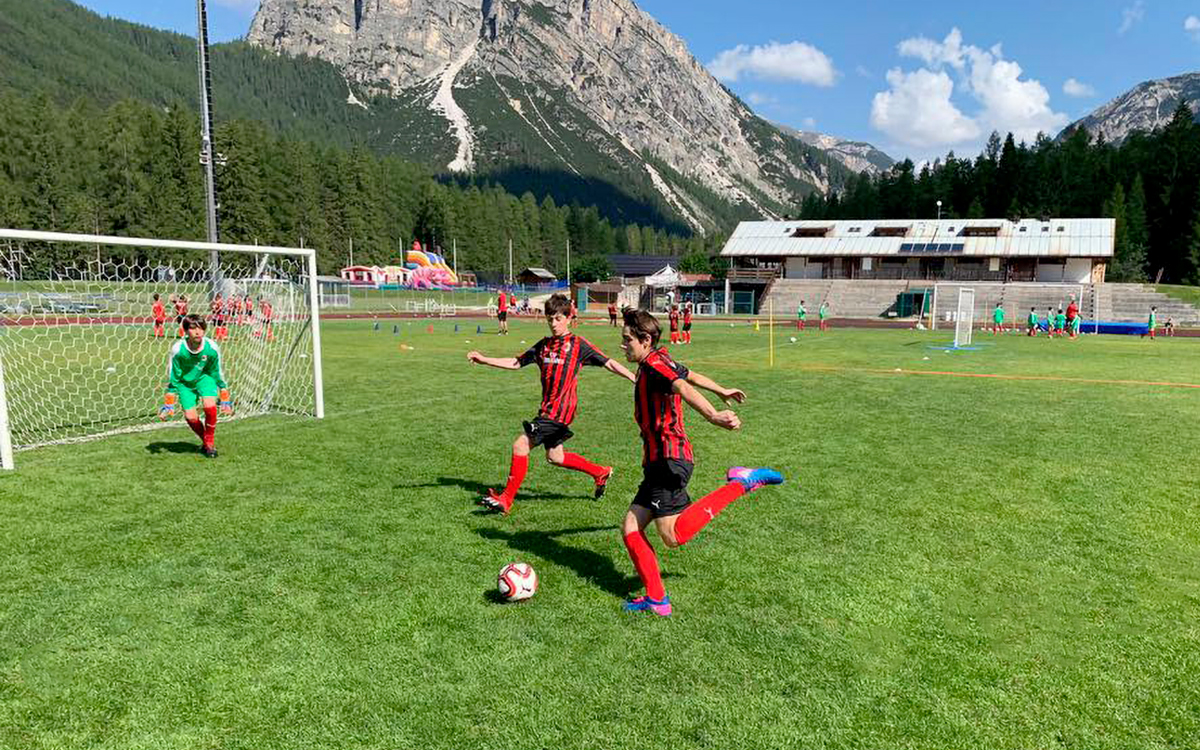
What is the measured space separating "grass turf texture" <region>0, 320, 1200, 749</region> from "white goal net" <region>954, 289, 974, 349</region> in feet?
62.7

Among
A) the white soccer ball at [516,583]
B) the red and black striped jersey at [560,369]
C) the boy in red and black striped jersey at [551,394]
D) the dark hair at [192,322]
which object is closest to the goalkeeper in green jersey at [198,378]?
the dark hair at [192,322]

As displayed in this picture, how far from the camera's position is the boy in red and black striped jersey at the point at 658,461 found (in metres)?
4.77

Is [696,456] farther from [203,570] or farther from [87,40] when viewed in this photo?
[87,40]

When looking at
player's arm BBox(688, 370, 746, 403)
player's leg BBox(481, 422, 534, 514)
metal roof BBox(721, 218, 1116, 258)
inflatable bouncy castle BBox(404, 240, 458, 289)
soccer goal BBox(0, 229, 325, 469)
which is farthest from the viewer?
inflatable bouncy castle BBox(404, 240, 458, 289)

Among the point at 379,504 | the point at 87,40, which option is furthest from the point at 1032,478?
the point at 87,40

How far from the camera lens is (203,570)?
5539mm

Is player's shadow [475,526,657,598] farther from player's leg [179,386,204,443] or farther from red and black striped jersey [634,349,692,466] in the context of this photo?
player's leg [179,386,204,443]

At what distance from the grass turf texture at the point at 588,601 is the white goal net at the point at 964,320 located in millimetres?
19123

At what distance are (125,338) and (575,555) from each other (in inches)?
889

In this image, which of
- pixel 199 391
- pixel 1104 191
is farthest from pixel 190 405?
pixel 1104 191

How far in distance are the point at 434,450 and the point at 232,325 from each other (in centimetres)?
965

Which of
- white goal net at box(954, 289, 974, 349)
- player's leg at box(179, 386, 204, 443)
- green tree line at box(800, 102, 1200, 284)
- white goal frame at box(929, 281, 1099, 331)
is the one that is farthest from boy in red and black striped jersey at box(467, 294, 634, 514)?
green tree line at box(800, 102, 1200, 284)

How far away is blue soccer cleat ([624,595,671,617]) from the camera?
478cm

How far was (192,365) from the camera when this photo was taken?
364 inches
